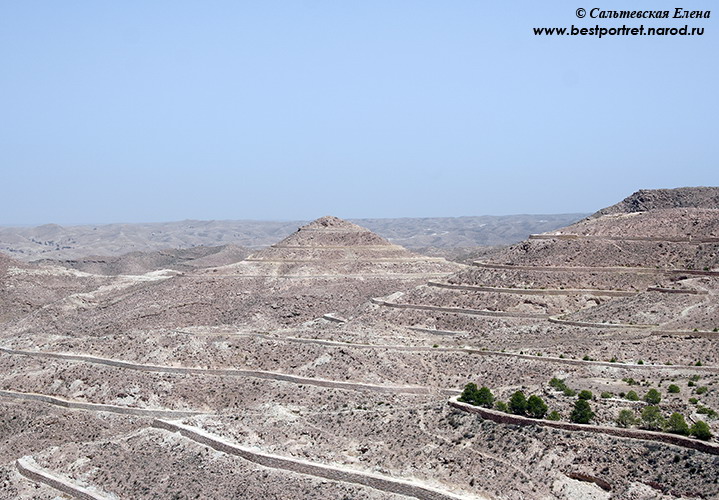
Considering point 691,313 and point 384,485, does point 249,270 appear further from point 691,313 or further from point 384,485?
point 384,485

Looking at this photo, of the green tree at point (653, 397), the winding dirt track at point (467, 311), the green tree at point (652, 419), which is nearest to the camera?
the green tree at point (652, 419)

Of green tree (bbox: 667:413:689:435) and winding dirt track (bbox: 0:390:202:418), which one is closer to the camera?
green tree (bbox: 667:413:689:435)

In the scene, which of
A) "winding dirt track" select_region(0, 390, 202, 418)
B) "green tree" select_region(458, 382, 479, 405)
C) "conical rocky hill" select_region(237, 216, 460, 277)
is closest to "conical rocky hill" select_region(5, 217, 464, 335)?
"conical rocky hill" select_region(237, 216, 460, 277)

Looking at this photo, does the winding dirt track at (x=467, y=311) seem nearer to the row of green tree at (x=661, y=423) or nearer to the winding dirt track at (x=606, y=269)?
the winding dirt track at (x=606, y=269)

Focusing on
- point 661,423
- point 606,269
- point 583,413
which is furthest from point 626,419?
point 606,269

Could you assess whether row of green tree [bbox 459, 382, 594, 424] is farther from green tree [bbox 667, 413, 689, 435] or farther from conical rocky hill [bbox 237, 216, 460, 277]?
conical rocky hill [bbox 237, 216, 460, 277]

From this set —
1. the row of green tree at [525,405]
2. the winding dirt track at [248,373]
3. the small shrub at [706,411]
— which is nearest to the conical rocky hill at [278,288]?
the winding dirt track at [248,373]
